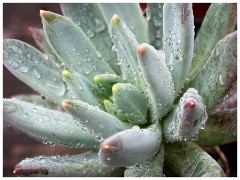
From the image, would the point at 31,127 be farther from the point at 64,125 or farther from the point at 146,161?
the point at 146,161

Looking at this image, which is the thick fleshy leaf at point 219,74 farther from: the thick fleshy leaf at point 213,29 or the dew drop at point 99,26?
the dew drop at point 99,26

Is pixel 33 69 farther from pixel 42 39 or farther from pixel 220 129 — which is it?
pixel 220 129

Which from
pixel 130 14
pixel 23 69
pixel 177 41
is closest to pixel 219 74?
pixel 177 41

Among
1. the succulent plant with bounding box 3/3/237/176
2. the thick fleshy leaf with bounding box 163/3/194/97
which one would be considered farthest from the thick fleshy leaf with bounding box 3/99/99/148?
the thick fleshy leaf with bounding box 163/3/194/97

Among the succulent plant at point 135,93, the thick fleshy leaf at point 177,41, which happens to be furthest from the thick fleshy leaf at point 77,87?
the thick fleshy leaf at point 177,41

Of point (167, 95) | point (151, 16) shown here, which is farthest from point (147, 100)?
point (151, 16)

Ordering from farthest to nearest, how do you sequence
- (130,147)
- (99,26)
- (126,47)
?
(99,26) → (126,47) → (130,147)
